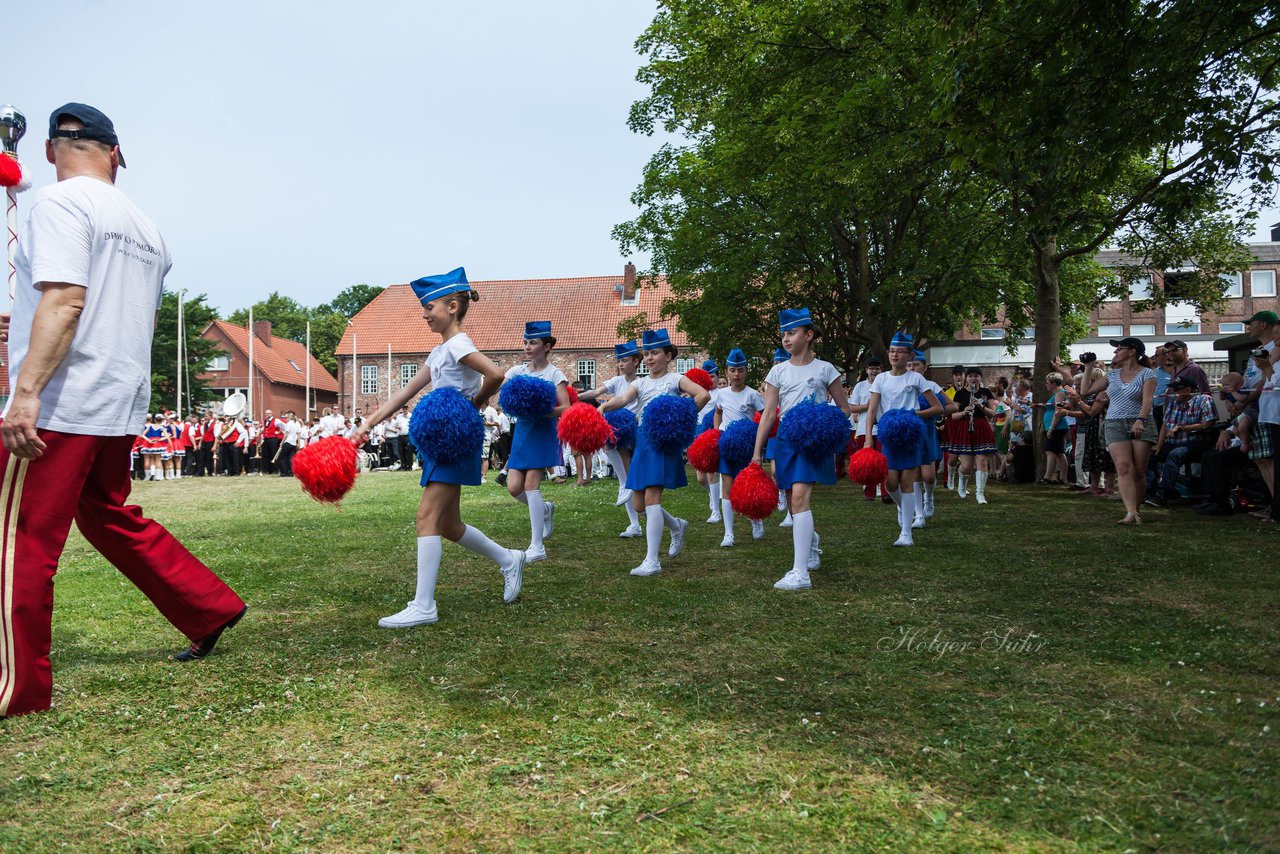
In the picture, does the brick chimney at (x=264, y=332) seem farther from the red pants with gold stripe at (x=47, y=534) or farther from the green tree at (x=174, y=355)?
the red pants with gold stripe at (x=47, y=534)

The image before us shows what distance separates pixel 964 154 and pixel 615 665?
25.2 ft

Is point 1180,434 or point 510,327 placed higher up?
point 510,327

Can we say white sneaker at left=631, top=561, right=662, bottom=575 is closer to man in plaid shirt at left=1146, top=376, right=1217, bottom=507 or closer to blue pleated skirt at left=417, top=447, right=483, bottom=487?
blue pleated skirt at left=417, top=447, right=483, bottom=487

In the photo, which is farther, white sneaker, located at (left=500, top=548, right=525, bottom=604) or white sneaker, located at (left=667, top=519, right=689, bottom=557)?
white sneaker, located at (left=667, top=519, right=689, bottom=557)

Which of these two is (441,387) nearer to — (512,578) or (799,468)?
(512,578)

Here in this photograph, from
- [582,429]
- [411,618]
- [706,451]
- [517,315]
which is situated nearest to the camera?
[411,618]

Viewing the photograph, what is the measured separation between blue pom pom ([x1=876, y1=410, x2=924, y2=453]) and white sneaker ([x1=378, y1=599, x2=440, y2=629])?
5568 millimetres

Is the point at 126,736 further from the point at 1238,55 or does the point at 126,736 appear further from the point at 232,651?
the point at 1238,55

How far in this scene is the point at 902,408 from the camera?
10.1m

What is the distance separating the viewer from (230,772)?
3.39 meters

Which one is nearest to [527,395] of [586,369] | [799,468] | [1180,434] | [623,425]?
[799,468]

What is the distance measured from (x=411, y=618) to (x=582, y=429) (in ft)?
9.38
